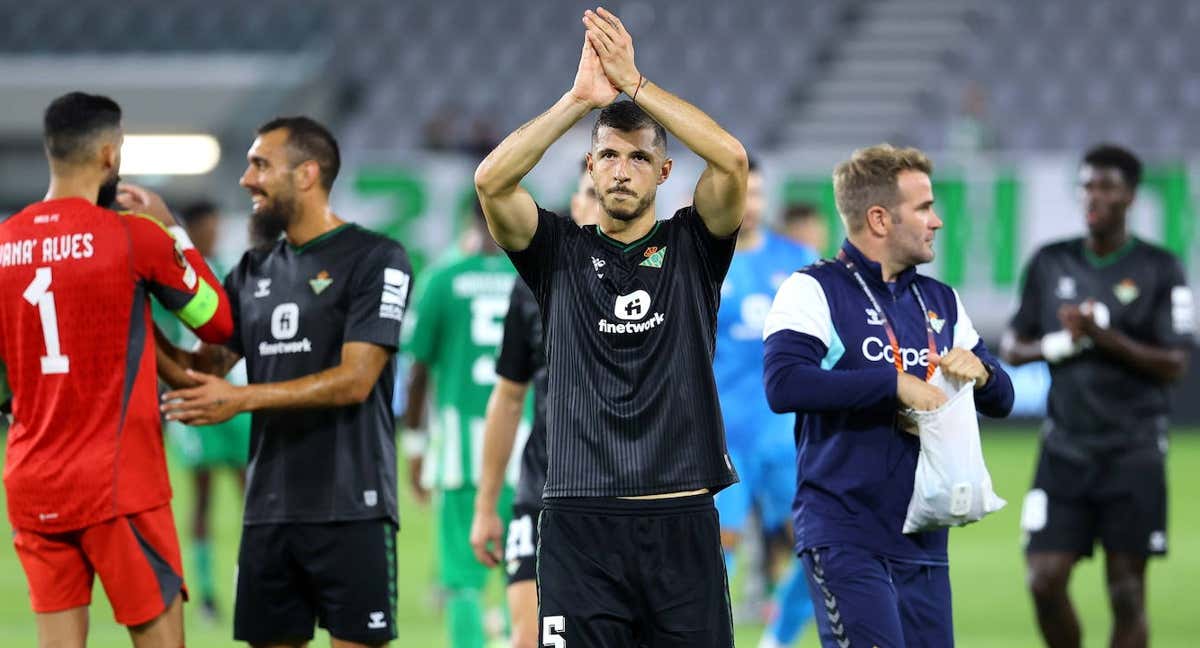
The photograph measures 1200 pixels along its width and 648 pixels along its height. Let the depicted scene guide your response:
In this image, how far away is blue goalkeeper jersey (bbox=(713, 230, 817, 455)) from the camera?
9.30 metres

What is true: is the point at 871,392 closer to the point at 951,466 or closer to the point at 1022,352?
the point at 951,466

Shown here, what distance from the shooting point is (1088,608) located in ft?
34.7

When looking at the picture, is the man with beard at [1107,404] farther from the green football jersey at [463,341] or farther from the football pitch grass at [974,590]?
the green football jersey at [463,341]

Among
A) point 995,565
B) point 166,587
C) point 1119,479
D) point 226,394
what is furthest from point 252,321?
point 995,565

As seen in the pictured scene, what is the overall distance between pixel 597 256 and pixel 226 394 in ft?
4.70

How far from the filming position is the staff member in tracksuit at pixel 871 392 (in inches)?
216

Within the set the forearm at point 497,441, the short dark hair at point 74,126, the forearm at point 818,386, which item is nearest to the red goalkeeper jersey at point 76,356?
the short dark hair at point 74,126

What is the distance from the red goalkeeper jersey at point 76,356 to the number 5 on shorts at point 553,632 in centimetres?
150

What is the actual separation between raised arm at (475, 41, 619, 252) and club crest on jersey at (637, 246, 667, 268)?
14.2 inches

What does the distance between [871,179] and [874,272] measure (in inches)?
12.2

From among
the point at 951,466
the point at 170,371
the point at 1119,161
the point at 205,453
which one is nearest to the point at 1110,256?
the point at 1119,161

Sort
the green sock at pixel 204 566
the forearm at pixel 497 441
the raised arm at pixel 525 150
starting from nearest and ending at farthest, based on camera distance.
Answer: the raised arm at pixel 525 150, the forearm at pixel 497 441, the green sock at pixel 204 566

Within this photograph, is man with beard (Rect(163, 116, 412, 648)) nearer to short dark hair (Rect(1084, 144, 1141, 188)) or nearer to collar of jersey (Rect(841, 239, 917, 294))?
collar of jersey (Rect(841, 239, 917, 294))

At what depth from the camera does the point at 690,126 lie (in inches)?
198
